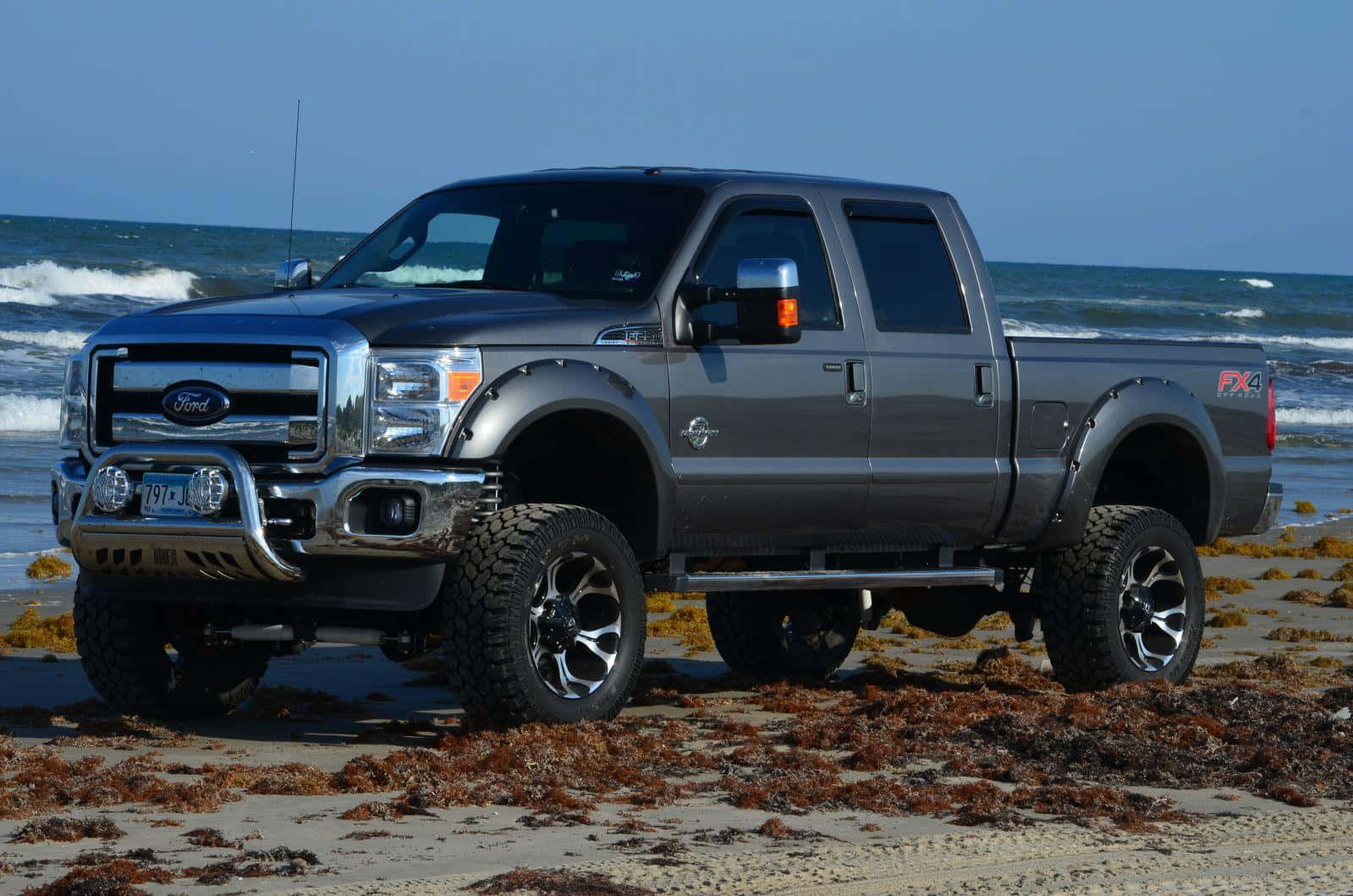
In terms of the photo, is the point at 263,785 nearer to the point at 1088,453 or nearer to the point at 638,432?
the point at 638,432

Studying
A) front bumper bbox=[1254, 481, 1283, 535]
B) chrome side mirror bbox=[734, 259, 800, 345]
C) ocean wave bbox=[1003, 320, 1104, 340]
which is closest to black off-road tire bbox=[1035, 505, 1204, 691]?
front bumper bbox=[1254, 481, 1283, 535]

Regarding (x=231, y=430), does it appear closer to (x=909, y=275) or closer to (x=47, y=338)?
(x=909, y=275)

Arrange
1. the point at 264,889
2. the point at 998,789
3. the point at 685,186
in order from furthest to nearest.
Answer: the point at 685,186 < the point at 998,789 < the point at 264,889

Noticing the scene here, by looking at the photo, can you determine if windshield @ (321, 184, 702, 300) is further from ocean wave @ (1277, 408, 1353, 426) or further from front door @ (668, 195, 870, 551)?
ocean wave @ (1277, 408, 1353, 426)

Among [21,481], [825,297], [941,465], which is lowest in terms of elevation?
[21,481]

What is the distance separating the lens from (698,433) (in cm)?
703

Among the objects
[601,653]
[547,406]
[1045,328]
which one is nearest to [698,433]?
[547,406]

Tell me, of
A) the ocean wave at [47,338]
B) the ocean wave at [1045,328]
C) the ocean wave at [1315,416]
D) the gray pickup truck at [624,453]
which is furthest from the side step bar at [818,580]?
the ocean wave at [1045,328]

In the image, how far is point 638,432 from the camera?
22.3 feet

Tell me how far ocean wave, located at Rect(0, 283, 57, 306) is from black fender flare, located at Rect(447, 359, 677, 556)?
3274 centimetres

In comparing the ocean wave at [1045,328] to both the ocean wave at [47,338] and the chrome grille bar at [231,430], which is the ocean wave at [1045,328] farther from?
the chrome grille bar at [231,430]

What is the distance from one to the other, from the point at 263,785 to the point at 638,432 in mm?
1721

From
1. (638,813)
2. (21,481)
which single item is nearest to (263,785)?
(638,813)

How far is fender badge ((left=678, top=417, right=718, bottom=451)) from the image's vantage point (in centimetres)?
700
